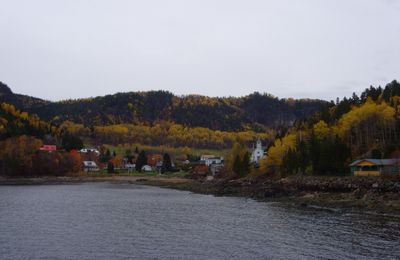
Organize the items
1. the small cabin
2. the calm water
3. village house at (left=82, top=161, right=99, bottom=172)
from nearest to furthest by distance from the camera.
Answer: the calm water, the small cabin, village house at (left=82, top=161, right=99, bottom=172)

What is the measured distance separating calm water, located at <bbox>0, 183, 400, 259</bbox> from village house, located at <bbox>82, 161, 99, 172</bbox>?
109 meters

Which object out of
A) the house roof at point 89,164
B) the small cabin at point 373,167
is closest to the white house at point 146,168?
the house roof at point 89,164

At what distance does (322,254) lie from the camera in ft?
89.6

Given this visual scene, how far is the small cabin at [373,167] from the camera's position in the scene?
2381 inches

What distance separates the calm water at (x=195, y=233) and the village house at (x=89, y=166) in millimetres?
108784

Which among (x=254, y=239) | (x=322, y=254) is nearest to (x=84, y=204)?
(x=254, y=239)

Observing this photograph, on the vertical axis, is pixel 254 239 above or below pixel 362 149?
below

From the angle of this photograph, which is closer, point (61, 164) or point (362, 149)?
point (362, 149)

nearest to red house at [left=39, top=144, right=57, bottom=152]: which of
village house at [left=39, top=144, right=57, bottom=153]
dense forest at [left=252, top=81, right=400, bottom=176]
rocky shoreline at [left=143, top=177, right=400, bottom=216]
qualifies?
village house at [left=39, top=144, right=57, bottom=153]

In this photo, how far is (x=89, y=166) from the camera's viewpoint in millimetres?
162375

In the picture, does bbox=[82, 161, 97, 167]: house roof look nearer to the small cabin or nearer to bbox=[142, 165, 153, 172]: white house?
bbox=[142, 165, 153, 172]: white house

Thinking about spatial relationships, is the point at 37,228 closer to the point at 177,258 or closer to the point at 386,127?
the point at 177,258

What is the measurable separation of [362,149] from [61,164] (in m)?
97.2

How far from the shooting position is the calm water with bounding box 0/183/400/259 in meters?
27.7
